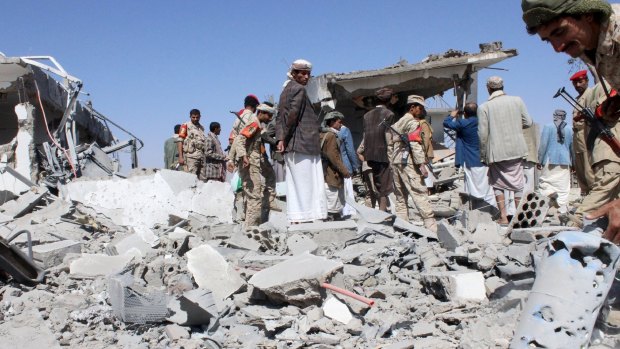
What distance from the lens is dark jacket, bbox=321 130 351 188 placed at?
22.9ft

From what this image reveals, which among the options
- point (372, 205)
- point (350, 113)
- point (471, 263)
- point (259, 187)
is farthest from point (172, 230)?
point (350, 113)

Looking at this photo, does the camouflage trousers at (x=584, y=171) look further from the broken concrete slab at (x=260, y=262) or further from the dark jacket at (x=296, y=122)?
the broken concrete slab at (x=260, y=262)

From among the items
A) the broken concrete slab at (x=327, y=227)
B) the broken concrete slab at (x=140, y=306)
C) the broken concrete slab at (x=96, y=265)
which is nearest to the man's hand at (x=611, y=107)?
the broken concrete slab at (x=140, y=306)

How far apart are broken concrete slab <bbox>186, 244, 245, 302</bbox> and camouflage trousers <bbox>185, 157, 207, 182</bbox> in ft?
20.9

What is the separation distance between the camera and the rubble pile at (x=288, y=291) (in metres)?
3.14

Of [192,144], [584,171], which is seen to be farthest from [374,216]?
[192,144]

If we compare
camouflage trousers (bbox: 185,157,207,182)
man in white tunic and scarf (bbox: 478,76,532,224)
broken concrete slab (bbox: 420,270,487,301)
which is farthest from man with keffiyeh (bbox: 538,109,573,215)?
broken concrete slab (bbox: 420,270,487,301)

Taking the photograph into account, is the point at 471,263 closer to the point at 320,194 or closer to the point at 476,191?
the point at 320,194

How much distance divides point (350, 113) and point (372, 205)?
14.2 feet

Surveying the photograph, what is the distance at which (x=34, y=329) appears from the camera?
3479mm

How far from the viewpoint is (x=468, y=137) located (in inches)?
307

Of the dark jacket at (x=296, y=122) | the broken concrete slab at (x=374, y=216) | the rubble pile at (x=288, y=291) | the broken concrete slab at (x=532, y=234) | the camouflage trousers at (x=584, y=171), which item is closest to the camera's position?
the rubble pile at (x=288, y=291)

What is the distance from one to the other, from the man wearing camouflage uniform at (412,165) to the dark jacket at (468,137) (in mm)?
991

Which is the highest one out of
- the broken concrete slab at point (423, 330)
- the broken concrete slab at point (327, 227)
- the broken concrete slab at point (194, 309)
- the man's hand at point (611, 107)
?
the man's hand at point (611, 107)
